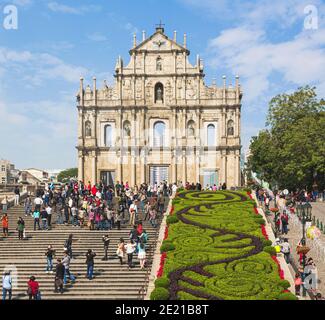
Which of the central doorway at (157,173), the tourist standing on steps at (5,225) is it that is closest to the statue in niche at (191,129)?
the central doorway at (157,173)

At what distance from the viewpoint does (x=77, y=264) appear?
82.5ft

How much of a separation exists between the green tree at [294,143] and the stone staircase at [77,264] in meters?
19.9

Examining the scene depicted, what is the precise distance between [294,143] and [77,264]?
27.4 m

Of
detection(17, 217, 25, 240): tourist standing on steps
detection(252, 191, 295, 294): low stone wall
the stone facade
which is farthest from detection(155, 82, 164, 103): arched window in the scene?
detection(17, 217, 25, 240): tourist standing on steps

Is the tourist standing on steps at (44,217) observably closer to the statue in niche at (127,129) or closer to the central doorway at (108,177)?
the central doorway at (108,177)

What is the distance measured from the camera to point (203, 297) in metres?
20.2

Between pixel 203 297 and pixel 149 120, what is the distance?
3675 centimetres

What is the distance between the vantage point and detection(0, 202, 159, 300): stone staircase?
73.1ft

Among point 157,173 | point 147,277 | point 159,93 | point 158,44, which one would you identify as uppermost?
point 158,44

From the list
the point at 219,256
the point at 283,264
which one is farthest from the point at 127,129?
the point at 283,264

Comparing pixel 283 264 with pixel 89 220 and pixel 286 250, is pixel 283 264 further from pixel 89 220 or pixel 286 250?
pixel 89 220

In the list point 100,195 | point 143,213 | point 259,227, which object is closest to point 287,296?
point 259,227
